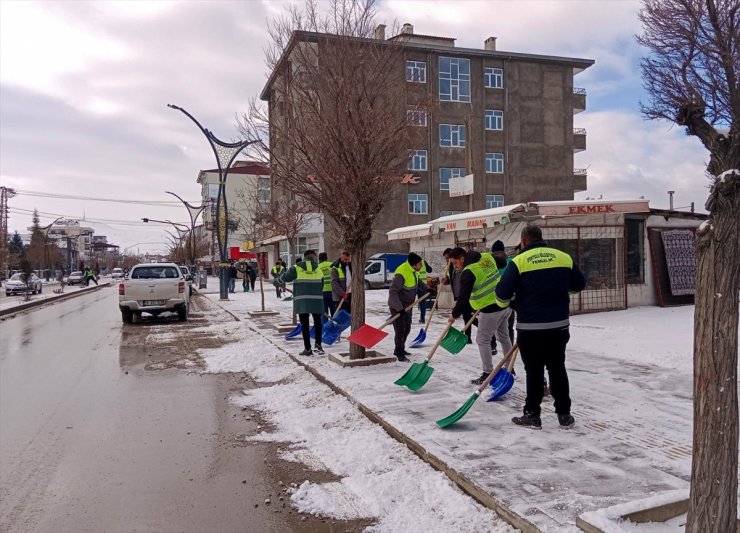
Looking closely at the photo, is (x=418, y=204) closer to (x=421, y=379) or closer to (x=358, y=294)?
(x=358, y=294)

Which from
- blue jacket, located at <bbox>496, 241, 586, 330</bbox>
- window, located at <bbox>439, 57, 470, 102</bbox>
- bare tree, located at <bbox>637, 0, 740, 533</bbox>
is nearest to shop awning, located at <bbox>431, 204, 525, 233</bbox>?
blue jacket, located at <bbox>496, 241, 586, 330</bbox>

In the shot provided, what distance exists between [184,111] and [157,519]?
19.1 m

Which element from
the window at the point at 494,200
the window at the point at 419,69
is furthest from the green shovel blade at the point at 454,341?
the window at the point at 494,200

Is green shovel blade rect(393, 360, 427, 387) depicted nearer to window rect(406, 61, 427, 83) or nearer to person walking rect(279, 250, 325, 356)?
person walking rect(279, 250, 325, 356)

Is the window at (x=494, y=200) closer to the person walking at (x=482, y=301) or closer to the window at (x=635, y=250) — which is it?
the window at (x=635, y=250)

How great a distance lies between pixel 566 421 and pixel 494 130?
137 feet

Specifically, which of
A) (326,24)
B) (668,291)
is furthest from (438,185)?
(326,24)

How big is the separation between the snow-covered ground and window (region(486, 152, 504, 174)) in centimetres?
3662

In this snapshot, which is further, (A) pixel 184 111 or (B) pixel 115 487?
(A) pixel 184 111

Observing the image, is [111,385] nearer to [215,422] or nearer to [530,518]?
[215,422]

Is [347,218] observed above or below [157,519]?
above

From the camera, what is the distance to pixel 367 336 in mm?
7875

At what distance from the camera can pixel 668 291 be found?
46.5 feet

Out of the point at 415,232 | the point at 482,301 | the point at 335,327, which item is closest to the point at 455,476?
the point at 482,301
